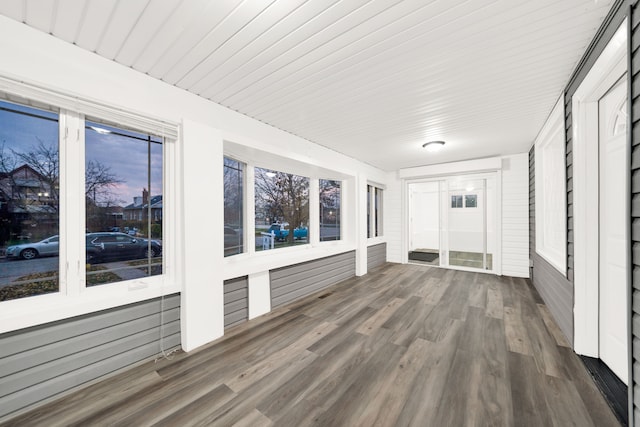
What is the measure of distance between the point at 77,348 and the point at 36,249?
2.45ft

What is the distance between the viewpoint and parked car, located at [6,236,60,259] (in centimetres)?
160

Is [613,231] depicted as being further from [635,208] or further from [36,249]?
[36,249]

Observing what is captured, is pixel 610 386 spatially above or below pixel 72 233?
below

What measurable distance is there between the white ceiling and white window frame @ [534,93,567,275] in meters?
0.35

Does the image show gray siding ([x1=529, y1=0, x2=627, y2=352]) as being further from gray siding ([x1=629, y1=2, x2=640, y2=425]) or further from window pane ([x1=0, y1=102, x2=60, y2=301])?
window pane ([x1=0, y1=102, x2=60, y2=301])

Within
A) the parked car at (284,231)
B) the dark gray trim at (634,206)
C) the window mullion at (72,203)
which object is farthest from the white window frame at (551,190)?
the window mullion at (72,203)

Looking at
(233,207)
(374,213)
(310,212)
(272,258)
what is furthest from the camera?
(374,213)

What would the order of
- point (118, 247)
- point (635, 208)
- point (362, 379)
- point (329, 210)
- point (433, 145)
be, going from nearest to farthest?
point (635, 208) → point (362, 379) → point (118, 247) → point (433, 145) → point (329, 210)

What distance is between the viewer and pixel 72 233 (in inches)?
68.6

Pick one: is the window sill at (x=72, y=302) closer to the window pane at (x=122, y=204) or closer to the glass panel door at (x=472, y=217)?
the window pane at (x=122, y=204)

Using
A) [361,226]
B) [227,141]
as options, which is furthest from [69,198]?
[361,226]

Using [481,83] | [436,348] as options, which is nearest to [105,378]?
[436,348]

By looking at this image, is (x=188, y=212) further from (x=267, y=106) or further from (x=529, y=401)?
(x=529, y=401)

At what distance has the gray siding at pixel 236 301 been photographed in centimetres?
263
